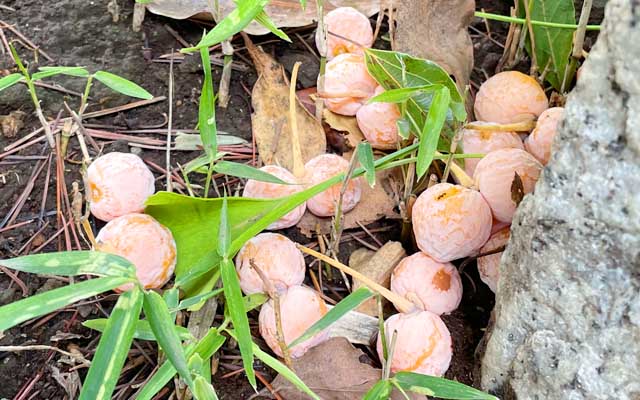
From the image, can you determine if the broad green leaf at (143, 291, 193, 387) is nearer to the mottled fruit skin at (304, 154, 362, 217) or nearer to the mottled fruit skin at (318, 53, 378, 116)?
the mottled fruit skin at (304, 154, 362, 217)

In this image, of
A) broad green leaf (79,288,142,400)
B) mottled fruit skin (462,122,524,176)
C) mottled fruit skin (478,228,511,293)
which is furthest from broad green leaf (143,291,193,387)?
mottled fruit skin (462,122,524,176)

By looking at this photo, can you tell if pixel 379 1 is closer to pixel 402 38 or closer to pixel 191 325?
pixel 402 38

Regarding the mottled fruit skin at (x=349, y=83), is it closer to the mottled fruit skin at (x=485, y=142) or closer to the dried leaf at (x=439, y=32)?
the dried leaf at (x=439, y=32)

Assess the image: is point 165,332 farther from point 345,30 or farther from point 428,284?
point 345,30

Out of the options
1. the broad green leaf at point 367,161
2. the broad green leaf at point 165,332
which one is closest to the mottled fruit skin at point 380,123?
the broad green leaf at point 367,161

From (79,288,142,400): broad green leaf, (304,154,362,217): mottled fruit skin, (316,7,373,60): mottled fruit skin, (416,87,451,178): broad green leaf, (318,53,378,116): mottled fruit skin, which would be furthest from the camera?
(316,7,373,60): mottled fruit skin

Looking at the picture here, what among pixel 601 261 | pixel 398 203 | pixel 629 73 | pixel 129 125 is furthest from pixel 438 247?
pixel 129 125
